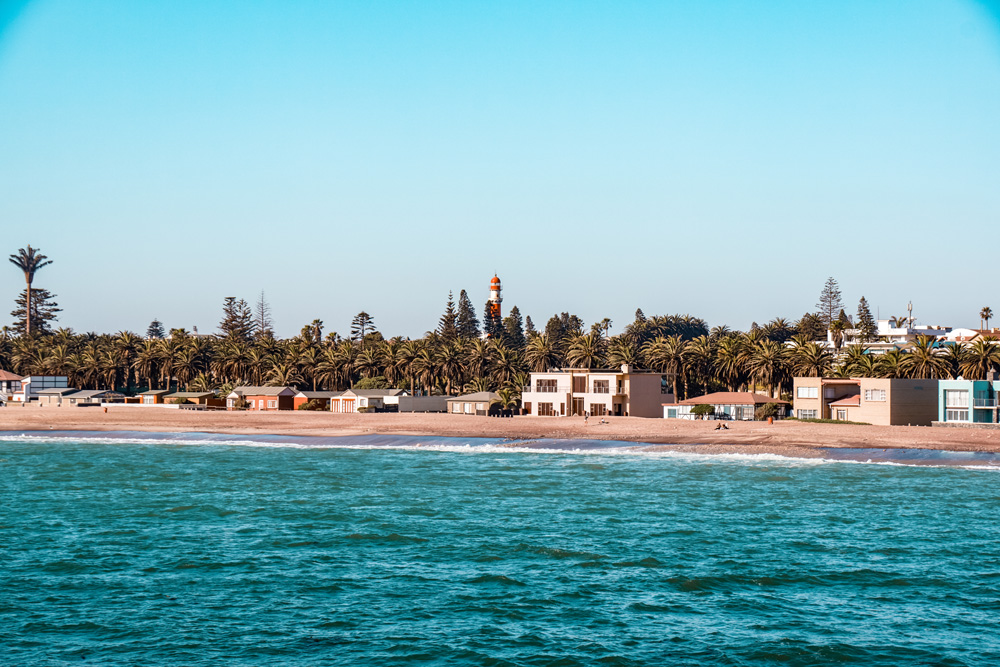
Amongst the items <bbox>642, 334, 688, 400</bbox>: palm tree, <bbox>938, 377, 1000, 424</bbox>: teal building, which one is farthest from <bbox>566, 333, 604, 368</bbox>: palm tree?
<bbox>938, 377, 1000, 424</bbox>: teal building

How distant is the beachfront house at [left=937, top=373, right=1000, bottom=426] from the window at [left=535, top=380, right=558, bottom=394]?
41.4 meters

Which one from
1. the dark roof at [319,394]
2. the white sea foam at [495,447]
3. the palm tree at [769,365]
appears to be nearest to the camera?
the white sea foam at [495,447]

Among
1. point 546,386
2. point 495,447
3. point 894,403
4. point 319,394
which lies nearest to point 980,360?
point 894,403

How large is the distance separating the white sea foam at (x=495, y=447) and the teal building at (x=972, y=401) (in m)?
17.6

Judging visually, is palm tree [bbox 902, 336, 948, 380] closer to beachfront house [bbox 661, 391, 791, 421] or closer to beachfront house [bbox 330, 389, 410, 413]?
beachfront house [bbox 661, 391, 791, 421]

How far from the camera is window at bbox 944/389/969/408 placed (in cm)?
8625

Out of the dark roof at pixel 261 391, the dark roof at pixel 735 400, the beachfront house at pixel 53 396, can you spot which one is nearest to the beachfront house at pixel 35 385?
the beachfront house at pixel 53 396

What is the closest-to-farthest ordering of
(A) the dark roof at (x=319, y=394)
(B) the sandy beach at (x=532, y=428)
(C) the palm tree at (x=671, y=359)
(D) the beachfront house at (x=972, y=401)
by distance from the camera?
(B) the sandy beach at (x=532, y=428) → (D) the beachfront house at (x=972, y=401) → (C) the palm tree at (x=671, y=359) → (A) the dark roof at (x=319, y=394)

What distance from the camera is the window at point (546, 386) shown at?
109m

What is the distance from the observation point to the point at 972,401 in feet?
282

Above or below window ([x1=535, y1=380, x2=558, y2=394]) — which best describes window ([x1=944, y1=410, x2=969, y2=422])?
below

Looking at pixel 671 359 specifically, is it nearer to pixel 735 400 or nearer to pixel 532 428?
pixel 735 400

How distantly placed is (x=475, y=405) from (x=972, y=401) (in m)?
54.9

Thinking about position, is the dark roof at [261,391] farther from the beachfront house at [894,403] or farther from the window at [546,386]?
the beachfront house at [894,403]
